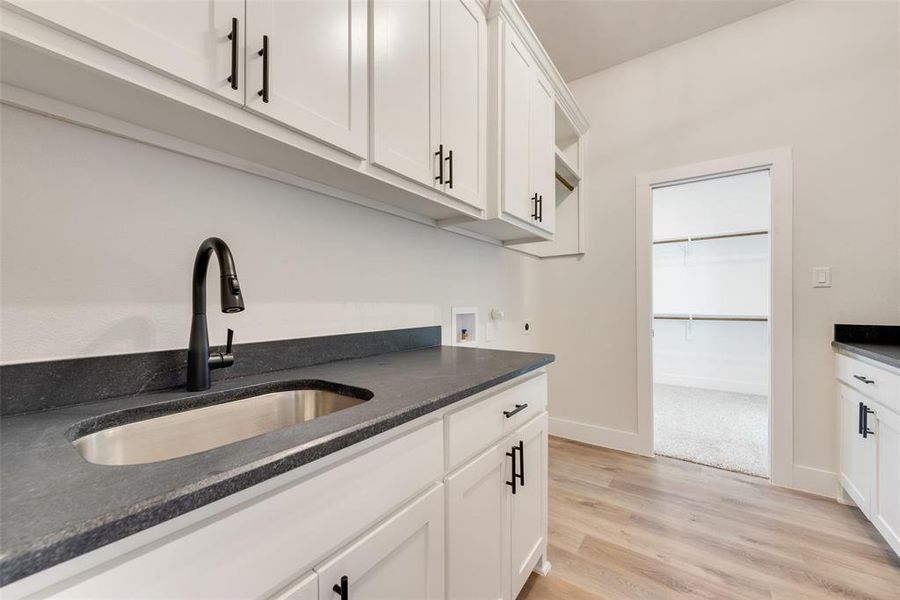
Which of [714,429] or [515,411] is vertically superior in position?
[515,411]

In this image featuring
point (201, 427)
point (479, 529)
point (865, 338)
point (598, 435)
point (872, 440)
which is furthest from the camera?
point (598, 435)

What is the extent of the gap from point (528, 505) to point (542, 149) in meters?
1.69

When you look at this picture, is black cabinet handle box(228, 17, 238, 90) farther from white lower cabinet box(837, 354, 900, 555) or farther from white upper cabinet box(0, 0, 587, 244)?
white lower cabinet box(837, 354, 900, 555)

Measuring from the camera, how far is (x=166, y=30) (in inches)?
25.6

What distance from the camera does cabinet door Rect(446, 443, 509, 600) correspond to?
0.90 m

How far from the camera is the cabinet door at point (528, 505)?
119 centimetres

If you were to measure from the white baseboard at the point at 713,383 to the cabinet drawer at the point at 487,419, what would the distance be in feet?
11.1

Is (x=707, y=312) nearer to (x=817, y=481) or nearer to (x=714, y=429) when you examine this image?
(x=714, y=429)

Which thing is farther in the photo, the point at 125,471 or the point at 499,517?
the point at 499,517

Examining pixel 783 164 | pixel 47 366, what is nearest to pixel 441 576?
pixel 47 366

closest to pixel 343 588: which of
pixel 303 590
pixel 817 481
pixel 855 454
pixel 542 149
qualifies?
pixel 303 590

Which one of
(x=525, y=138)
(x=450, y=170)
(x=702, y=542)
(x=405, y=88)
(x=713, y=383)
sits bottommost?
(x=702, y=542)

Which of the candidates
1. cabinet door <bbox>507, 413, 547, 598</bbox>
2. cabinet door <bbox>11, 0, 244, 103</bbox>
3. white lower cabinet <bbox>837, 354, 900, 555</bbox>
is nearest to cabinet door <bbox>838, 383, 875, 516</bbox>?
white lower cabinet <bbox>837, 354, 900, 555</bbox>

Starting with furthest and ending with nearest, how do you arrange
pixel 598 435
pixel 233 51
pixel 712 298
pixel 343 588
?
pixel 712 298 < pixel 598 435 < pixel 233 51 < pixel 343 588
